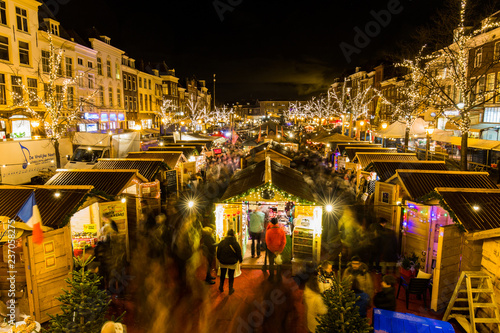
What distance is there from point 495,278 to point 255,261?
5.43 metres

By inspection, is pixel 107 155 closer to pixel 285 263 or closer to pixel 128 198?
pixel 128 198

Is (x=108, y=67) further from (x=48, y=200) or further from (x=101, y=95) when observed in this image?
(x=48, y=200)

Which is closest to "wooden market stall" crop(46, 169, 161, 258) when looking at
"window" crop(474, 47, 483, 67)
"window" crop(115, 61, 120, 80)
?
"window" crop(474, 47, 483, 67)

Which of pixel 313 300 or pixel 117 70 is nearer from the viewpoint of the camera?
pixel 313 300

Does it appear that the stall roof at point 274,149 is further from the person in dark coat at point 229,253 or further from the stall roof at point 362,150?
the person in dark coat at point 229,253

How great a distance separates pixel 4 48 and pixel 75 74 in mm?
6891

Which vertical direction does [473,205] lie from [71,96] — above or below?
below

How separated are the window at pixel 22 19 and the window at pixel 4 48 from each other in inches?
58.3

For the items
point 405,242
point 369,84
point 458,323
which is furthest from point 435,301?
point 369,84

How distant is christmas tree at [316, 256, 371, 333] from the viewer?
3861mm

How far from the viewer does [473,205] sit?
20.0ft

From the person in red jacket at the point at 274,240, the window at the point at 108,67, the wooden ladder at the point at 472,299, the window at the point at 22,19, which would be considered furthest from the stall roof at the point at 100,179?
the window at the point at 108,67

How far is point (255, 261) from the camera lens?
8.80m

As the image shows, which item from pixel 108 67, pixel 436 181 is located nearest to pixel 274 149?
pixel 436 181
